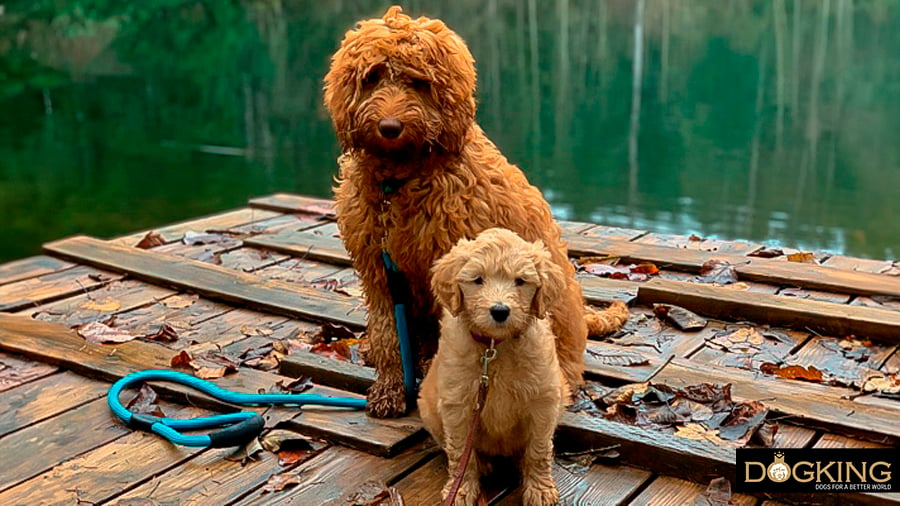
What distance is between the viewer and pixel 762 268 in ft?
19.4

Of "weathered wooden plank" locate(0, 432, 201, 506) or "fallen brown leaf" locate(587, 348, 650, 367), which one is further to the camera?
"fallen brown leaf" locate(587, 348, 650, 367)

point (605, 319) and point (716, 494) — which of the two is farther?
point (605, 319)

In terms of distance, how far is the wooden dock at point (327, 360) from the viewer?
3.65 m

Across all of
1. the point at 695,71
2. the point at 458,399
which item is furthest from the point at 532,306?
the point at 695,71

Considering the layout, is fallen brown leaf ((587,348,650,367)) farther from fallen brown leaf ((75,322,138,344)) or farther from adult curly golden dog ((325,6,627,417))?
fallen brown leaf ((75,322,138,344))

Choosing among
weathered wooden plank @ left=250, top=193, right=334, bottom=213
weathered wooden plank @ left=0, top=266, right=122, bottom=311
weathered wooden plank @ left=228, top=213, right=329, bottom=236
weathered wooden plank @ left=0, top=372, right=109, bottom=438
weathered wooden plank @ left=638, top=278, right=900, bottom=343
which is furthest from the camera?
weathered wooden plank @ left=250, top=193, right=334, bottom=213

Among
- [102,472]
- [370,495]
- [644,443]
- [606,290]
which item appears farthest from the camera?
[606,290]

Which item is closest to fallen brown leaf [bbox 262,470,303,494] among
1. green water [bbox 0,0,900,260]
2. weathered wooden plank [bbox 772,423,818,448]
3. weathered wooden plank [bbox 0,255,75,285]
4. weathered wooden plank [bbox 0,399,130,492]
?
weathered wooden plank [bbox 0,399,130,492]

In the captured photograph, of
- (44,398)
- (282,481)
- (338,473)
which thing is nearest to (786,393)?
(338,473)

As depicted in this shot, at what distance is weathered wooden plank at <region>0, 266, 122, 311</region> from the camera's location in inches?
228

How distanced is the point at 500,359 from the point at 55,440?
83.9 inches

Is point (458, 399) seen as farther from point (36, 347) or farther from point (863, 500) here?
point (36, 347)

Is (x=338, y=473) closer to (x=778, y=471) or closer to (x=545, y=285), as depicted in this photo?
(x=545, y=285)

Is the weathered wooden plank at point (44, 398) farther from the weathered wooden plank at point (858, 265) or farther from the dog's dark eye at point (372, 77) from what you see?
the weathered wooden plank at point (858, 265)
